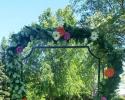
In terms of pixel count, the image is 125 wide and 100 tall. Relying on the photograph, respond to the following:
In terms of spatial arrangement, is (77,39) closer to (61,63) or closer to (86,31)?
(86,31)

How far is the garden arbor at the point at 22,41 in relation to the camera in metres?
12.1

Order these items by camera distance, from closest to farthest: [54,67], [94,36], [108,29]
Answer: [94,36]
[108,29]
[54,67]

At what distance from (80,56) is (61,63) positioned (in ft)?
5.28

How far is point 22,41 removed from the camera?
1230cm

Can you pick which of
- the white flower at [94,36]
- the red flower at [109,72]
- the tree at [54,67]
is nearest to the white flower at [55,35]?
the white flower at [94,36]

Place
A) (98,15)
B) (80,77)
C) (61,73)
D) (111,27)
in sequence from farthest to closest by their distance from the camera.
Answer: (80,77), (61,73), (98,15), (111,27)

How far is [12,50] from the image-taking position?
1220cm

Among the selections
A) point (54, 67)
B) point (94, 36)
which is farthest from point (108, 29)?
point (94, 36)

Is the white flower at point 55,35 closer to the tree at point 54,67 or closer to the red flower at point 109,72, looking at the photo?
the red flower at point 109,72

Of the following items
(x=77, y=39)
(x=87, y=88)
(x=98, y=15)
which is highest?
(x=98, y=15)

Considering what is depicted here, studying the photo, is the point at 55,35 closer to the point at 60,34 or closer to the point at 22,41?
the point at 60,34

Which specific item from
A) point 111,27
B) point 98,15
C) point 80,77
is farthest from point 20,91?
point 80,77

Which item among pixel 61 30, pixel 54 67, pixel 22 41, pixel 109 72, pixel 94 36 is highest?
pixel 61 30

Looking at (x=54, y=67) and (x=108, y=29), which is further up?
Answer: (x=108, y=29)
